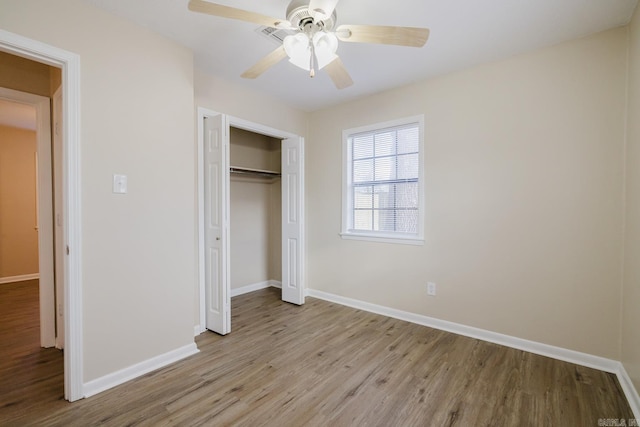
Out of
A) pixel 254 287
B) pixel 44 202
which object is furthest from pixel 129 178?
pixel 254 287

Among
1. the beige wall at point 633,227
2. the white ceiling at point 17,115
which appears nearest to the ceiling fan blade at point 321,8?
the beige wall at point 633,227

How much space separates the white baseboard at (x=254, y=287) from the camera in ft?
13.6

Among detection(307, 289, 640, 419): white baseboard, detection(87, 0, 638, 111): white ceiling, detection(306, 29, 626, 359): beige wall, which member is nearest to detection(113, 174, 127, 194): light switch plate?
detection(87, 0, 638, 111): white ceiling

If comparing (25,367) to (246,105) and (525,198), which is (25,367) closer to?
(246,105)

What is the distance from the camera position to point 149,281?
2238 millimetres

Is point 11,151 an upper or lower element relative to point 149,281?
upper

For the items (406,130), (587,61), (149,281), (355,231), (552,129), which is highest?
(587,61)

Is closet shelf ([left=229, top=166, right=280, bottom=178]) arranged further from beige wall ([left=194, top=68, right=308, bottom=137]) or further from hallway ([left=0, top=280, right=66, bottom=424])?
hallway ([left=0, top=280, right=66, bottom=424])

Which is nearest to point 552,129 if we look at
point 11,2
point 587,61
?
point 587,61

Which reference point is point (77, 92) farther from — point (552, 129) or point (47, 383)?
point (552, 129)

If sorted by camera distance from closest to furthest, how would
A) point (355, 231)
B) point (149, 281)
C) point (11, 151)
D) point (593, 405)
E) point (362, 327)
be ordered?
1. point (593, 405)
2. point (149, 281)
3. point (362, 327)
4. point (355, 231)
5. point (11, 151)

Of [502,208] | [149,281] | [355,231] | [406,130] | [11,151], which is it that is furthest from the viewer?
[11,151]

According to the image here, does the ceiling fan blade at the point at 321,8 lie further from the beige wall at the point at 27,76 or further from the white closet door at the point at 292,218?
the beige wall at the point at 27,76

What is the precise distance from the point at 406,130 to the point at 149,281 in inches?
115
